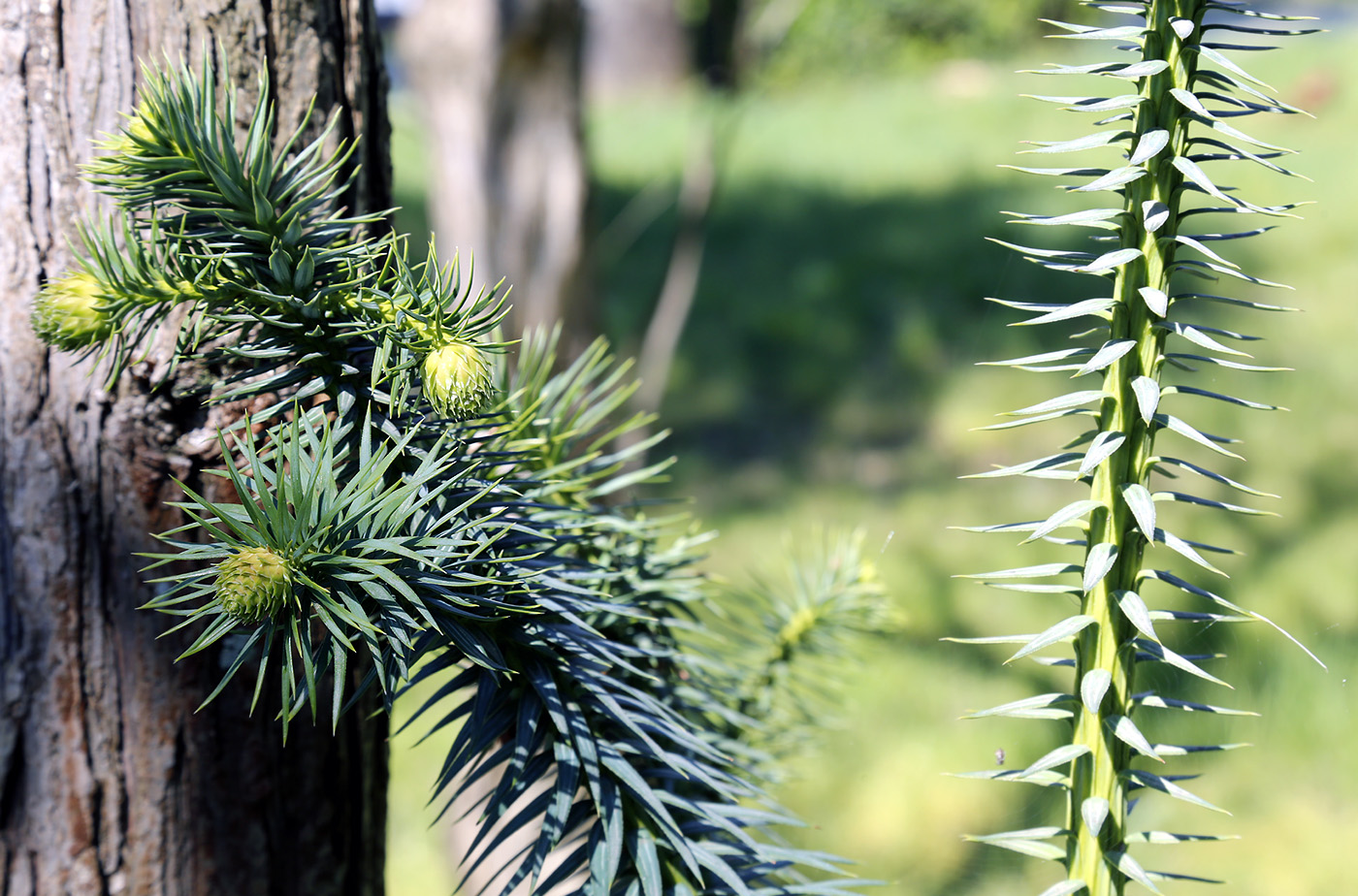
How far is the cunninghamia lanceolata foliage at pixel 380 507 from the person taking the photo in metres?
0.43

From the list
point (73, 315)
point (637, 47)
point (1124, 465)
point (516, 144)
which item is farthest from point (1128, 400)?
point (637, 47)

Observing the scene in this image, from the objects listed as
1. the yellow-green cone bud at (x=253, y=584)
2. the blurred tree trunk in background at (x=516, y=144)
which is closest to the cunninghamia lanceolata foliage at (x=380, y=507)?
the yellow-green cone bud at (x=253, y=584)

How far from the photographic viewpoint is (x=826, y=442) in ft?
14.1

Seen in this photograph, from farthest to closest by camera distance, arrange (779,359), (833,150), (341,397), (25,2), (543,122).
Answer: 1. (833,150)
2. (779,359)
3. (543,122)
4. (25,2)
5. (341,397)

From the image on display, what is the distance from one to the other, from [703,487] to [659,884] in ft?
11.9

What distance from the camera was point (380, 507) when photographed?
0.44 m

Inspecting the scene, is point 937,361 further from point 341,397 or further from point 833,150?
point 341,397

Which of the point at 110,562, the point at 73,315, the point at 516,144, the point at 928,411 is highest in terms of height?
the point at 516,144

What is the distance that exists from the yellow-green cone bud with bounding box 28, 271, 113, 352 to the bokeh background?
1.68 ft

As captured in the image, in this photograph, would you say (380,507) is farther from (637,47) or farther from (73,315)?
(637,47)

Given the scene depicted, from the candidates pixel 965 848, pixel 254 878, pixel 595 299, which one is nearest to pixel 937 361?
pixel 595 299

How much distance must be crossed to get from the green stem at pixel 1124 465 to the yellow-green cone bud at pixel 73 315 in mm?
486

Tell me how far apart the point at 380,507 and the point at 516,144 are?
2329 mm

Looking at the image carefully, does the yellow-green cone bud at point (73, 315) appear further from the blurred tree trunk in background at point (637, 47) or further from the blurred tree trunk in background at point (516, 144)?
the blurred tree trunk in background at point (637, 47)
